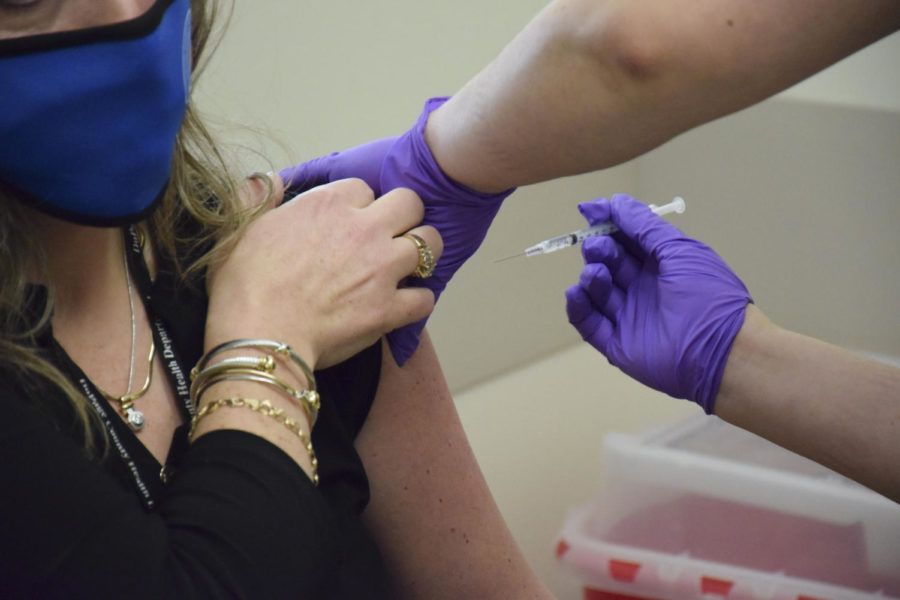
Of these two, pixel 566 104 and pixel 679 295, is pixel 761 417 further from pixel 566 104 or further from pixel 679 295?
pixel 566 104

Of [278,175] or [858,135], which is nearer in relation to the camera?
[278,175]

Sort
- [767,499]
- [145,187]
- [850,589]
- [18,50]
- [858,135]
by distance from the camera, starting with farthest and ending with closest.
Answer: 1. [858,135]
2. [767,499]
3. [850,589]
4. [145,187]
5. [18,50]

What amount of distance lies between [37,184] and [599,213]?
0.88 metres

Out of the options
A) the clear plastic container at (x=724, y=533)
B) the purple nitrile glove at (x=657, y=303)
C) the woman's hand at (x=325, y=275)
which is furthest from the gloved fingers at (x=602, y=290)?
the clear plastic container at (x=724, y=533)

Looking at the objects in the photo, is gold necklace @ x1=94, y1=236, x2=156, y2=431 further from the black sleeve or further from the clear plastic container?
the clear plastic container

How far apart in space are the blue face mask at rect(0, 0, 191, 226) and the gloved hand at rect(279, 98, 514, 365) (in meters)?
0.37

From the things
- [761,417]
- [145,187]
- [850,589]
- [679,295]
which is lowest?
[850,589]

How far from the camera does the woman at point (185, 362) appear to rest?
32.1 inches

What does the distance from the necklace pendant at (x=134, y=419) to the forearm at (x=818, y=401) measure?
786mm

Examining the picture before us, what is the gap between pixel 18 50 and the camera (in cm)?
83

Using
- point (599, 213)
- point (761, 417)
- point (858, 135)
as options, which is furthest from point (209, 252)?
point (858, 135)

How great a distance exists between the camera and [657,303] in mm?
1390

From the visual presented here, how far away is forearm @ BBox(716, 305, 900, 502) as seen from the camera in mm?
1168

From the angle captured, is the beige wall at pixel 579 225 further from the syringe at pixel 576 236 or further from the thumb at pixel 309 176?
the syringe at pixel 576 236
